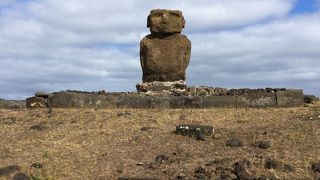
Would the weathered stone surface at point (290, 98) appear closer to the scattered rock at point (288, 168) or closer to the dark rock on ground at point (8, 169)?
the scattered rock at point (288, 168)

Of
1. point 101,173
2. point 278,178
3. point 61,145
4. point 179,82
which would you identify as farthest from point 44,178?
point 179,82

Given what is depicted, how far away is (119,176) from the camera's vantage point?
8.57 meters

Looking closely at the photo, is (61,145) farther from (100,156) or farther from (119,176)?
(119,176)

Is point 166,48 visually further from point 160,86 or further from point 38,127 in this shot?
point 38,127

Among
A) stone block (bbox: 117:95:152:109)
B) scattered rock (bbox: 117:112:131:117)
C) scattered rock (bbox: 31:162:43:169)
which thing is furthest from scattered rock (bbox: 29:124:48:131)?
stone block (bbox: 117:95:152:109)

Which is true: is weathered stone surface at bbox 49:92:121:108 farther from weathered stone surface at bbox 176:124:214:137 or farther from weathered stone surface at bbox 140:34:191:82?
weathered stone surface at bbox 176:124:214:137

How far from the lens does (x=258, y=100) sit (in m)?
14.7

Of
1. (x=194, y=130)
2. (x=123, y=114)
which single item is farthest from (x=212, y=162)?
(x=123, y=114)

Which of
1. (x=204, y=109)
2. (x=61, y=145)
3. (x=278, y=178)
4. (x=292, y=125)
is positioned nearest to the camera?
(x=278, y=178)

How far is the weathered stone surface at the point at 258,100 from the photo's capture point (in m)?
14.6

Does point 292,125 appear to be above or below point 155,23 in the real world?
below

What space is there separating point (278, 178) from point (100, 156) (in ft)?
10.9

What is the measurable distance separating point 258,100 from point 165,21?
16.1 feet

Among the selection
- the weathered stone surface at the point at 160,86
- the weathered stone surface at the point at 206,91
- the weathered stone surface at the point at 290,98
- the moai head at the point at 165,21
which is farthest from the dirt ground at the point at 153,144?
the moai head at the point at 165,21
